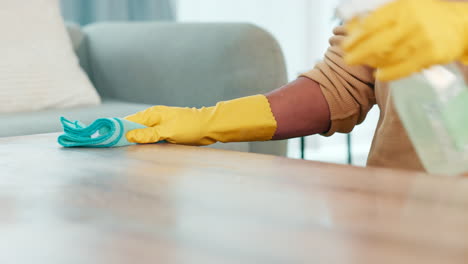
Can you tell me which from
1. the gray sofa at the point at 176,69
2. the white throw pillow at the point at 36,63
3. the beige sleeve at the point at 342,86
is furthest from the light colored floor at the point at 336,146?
the beige sleeve at the point at 342,86

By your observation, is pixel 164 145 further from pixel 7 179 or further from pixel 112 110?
pixel 112 110

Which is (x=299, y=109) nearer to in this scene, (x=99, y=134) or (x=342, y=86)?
(x=342, y=86)

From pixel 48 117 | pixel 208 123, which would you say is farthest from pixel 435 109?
pixel 48 117

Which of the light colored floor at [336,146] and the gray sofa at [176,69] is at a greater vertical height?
the gray sofa at [176,69]

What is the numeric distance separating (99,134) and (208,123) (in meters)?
0.19

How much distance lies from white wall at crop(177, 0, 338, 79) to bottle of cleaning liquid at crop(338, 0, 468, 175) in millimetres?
3043

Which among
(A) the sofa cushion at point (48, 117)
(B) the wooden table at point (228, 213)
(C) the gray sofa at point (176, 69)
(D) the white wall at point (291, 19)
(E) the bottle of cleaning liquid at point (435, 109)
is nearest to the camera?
(B) the wooden table at point (228, 213)

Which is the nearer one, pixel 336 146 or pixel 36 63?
pixel 36 63

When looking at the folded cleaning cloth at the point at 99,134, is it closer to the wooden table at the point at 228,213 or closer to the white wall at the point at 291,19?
the wooden table at the point at 228,213

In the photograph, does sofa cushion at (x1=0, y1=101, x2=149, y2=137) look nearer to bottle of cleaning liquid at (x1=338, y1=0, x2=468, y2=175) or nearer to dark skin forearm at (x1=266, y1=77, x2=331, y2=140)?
dark skin forearm at (x1=266, y1=77, x2=331, y2=140)

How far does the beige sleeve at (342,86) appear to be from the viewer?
120 cm

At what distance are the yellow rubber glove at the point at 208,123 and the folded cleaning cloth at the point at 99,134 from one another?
18 millimetres

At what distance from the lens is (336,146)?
4.16 meters

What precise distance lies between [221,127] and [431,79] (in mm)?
512
